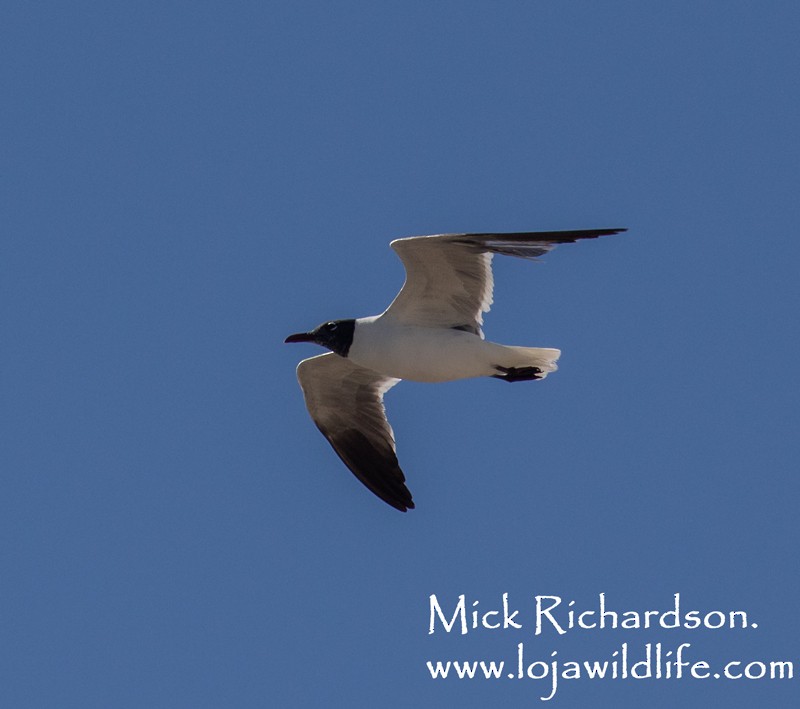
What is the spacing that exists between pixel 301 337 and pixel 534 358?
1.76 meters

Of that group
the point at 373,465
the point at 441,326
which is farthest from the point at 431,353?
Answer: the point at 373,465

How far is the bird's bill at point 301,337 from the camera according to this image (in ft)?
37.9

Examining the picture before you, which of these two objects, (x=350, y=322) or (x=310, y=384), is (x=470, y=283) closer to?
(x=350, y=322)

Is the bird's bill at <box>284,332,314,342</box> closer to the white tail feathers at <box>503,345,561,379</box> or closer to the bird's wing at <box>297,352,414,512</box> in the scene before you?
the bird's wing at <box>297,352,414,512</box>

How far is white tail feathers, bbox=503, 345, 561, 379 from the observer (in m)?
10.8

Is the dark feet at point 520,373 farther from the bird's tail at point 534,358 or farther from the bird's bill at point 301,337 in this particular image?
the bird's bill at point 301,337

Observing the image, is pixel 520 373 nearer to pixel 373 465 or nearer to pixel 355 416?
pixel 373 465

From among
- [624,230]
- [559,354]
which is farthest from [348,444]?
[624,230]

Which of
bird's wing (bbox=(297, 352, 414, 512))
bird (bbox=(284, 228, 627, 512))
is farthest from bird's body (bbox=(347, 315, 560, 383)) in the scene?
bird's wing (bbox=(297, 352, 414, 512))

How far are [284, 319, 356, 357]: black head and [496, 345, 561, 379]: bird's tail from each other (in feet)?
3.69

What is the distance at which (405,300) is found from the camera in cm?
1102

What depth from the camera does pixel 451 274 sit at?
1085 cm

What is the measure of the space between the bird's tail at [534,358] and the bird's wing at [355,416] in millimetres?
1636

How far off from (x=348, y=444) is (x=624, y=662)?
2.59 meters
